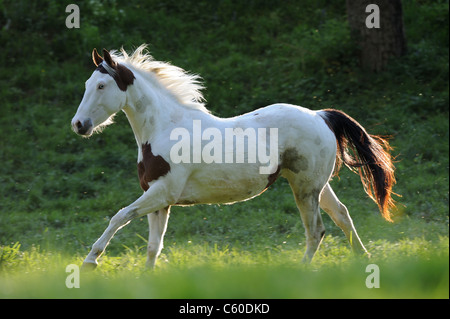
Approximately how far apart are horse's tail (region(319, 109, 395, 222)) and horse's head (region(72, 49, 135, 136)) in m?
2.06

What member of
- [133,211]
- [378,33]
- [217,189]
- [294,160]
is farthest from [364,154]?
[378,33]

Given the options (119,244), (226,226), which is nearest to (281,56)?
(226,226)

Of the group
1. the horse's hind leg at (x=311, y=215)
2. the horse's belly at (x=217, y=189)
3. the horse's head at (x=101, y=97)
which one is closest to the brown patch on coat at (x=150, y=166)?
the horse's belly at (x=217, y=189)

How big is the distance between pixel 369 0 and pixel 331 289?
986cm

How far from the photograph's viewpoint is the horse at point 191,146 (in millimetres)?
5465

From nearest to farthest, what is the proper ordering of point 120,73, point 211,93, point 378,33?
point 120,73 < point 211,93 < point 378,33

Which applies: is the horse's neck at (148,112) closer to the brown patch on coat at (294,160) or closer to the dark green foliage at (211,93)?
the brown patch on coat at (294,160)

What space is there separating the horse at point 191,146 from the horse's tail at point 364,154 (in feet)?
0.74

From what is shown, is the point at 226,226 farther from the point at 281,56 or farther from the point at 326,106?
the point at 281,56

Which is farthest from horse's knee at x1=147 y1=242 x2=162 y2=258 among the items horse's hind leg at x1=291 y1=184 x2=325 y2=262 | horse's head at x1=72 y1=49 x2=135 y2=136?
horse's hind leg at x1=291 y1=184 x2=325 y2=262

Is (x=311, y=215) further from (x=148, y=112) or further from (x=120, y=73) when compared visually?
(x=120, y=73)

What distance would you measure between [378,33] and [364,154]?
20.3 ft

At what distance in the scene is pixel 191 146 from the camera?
5.55 m

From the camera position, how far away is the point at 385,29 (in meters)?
12.1
